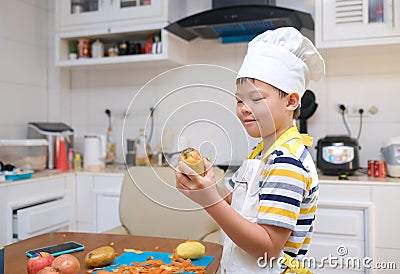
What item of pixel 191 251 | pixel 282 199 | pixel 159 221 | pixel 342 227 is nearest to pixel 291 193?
pixel 282 199

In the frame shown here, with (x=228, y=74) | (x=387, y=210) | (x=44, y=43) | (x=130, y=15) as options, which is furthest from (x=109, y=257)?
(x=44, y=43)

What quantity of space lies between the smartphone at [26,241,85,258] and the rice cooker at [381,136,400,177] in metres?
1.53

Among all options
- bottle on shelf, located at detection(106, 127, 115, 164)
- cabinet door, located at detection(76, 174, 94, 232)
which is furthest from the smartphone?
bottle on shelf, located at detection(106, 127, 115, 164)

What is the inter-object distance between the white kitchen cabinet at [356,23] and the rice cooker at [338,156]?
50 centimetres

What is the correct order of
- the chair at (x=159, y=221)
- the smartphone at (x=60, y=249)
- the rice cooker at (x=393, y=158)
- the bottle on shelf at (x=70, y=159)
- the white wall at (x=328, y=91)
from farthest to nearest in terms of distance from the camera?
the bottle on shelf at (x=70, y=159) < the white wall at (x=328, y=91) < the rice cooker at (x=393, y=158) < the chair at (x=159, y=221) < the smartphone at (x=60, y=249)

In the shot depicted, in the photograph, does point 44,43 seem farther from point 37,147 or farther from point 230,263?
point 230,263

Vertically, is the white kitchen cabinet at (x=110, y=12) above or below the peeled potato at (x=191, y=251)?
above

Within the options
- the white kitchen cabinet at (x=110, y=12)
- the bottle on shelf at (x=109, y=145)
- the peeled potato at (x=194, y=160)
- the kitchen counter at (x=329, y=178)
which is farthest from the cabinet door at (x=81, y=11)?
the peeled potato at (x=194, y=160)

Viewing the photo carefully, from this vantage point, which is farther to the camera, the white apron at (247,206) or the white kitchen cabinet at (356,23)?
the white kitchen cabinet at (356,23)

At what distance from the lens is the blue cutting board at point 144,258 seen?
1.11 metres

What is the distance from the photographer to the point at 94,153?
257cm

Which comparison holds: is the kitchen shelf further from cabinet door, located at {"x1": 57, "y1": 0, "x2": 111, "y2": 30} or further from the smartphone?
the smartphone

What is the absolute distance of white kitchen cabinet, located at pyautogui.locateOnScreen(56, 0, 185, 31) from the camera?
2.38 meters

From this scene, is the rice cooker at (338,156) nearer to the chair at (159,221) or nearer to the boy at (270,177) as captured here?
the chair at (159,221)
